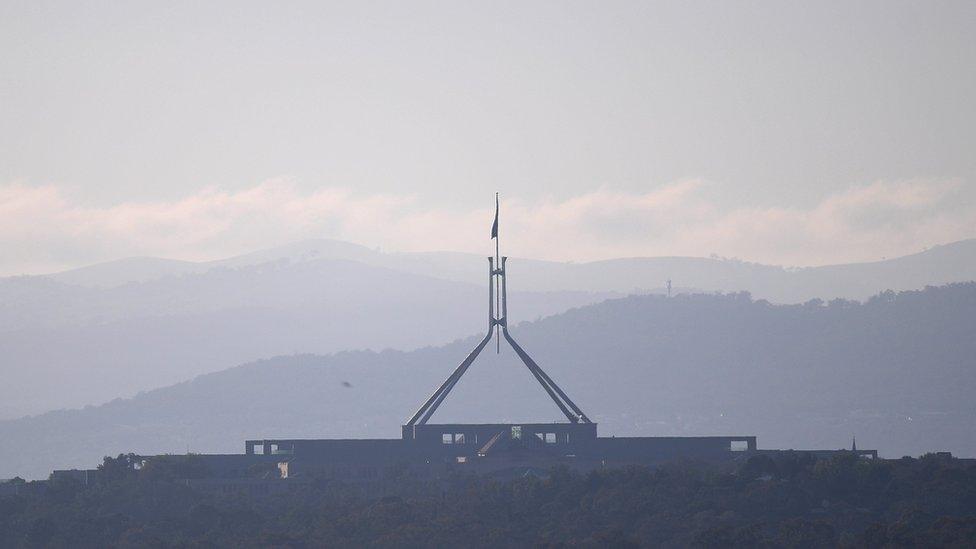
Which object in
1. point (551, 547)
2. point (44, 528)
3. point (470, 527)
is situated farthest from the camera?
point (44, 528)

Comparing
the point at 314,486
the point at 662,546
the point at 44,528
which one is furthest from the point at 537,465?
the point at 44,528

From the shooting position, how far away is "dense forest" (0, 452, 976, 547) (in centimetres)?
7981

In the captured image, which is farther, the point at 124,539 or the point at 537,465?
the point at 537,465

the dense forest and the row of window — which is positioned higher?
the row of window

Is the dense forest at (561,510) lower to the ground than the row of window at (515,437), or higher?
lower

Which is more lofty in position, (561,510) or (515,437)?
(515,437)

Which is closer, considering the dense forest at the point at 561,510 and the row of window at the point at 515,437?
the dense forest at the point at 561,510

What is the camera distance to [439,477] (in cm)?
9431

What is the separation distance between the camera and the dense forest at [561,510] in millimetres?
79812

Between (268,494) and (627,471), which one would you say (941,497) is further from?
(268,494)

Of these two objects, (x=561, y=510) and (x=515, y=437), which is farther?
(x=515, y=437)

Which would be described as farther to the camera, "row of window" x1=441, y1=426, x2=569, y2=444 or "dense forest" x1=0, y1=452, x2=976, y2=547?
"row of window" x1=441, y1=426, x2=569, y2=444

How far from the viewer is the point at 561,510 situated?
8494 cm

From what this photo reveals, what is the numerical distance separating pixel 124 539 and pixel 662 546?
79.0ft
